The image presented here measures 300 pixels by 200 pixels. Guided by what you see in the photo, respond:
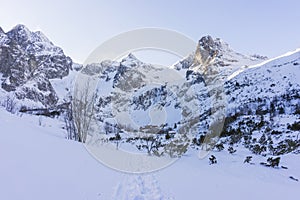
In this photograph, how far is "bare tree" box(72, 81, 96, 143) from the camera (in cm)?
1539

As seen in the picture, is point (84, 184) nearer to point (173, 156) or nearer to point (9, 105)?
point (173, 156)

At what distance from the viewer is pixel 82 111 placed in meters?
15.8

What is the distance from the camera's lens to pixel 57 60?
597ft

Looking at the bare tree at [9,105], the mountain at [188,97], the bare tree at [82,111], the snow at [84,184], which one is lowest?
the snow at [84,184]

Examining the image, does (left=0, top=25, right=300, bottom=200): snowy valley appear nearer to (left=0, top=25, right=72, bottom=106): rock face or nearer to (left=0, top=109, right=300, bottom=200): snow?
(left=0, top=109, right=300, bottom=200): snow

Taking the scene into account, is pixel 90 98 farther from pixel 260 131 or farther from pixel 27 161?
pixel 260 131

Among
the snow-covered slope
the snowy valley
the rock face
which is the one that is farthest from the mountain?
the rock face

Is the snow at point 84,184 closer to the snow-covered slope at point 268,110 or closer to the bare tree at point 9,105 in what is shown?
the snow-covered slope at point 268,110

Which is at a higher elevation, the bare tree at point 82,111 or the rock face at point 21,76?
the rock face at point 21,76

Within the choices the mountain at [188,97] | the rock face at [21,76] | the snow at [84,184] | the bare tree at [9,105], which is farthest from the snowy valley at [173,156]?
the rock face at [21,76]

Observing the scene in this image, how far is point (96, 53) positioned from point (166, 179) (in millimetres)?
4028

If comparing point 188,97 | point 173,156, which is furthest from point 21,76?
point 173,156

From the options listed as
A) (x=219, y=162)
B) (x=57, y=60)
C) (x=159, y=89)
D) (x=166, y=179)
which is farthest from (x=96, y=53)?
(x=57, y=60)

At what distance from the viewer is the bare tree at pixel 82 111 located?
606 inches
